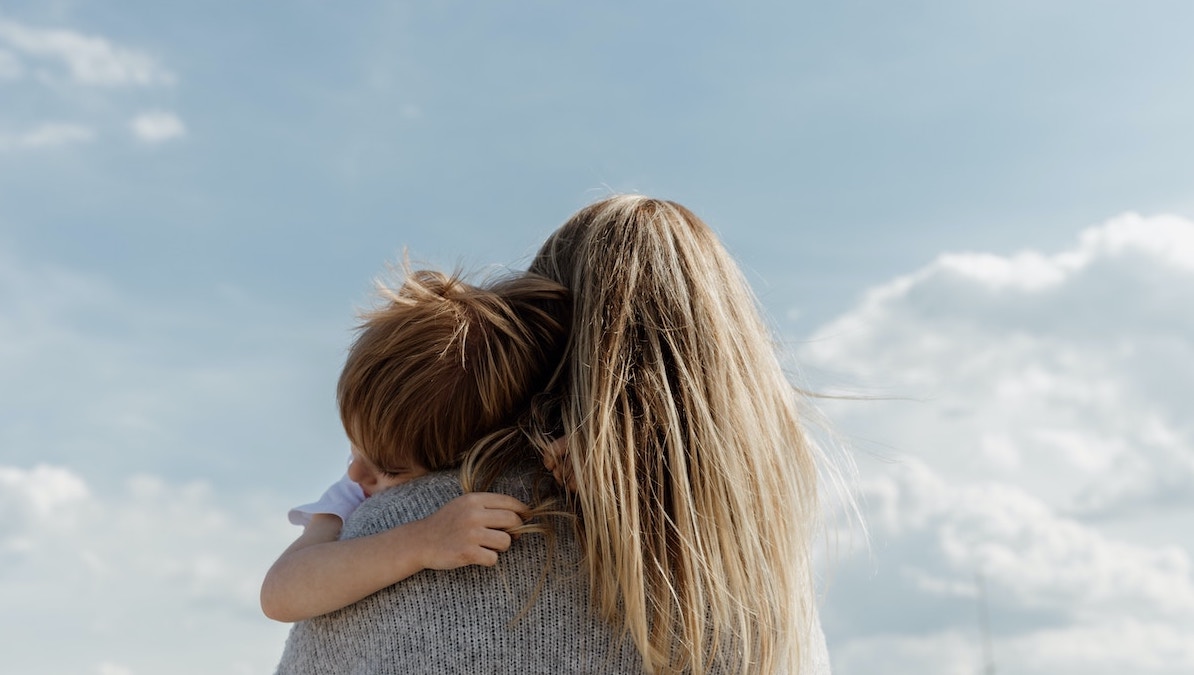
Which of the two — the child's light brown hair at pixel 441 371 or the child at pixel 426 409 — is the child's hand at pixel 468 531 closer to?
the child at pixel 426 409

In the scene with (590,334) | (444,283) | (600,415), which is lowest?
(600,415)

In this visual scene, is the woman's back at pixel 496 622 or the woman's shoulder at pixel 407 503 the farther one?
the woman's shoulder at pixel 407 503

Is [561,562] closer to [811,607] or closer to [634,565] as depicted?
[634,565]

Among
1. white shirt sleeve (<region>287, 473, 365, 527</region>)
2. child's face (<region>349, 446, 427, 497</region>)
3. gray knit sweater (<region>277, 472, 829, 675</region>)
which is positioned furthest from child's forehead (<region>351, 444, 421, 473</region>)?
white shirt sleeve (<region>287, 473, 365, 527</region>)

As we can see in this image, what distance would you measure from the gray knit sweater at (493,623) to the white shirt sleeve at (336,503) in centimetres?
48

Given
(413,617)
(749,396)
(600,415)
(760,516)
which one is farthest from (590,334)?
(413,617)

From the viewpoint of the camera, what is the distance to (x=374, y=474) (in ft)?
9.68

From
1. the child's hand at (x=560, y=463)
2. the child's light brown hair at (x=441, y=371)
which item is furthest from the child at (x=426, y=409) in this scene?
the child's hand at (x=560, y=463)

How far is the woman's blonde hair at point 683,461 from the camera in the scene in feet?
8.57

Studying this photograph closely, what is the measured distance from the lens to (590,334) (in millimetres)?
2771

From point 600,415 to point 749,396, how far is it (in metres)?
0.38

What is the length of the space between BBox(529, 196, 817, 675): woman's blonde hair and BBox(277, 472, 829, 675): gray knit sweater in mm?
58

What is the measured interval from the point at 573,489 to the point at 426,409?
1.24 feet

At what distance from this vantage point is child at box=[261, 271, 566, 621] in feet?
8.43
